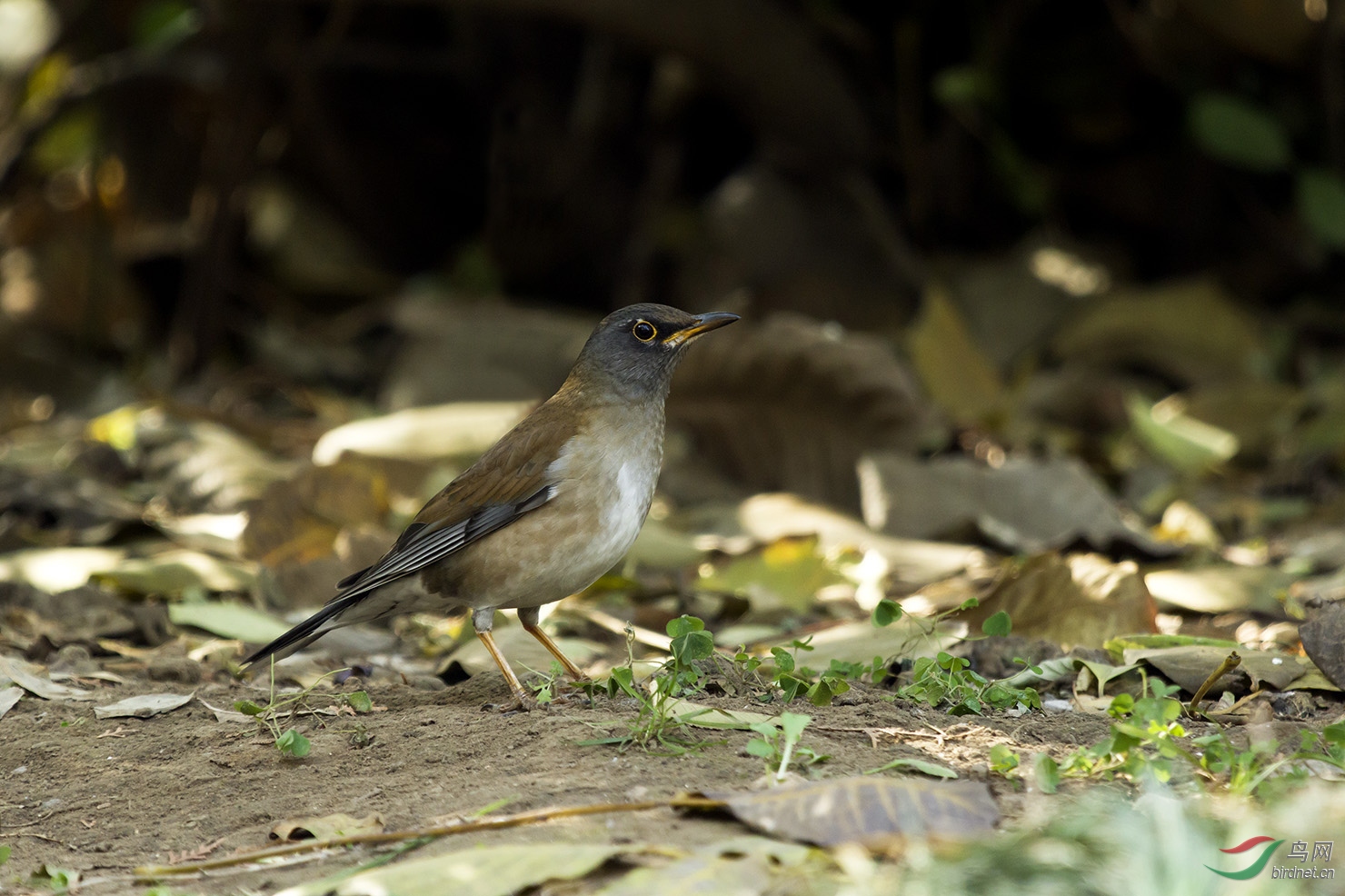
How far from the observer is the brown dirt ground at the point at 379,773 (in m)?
2.97

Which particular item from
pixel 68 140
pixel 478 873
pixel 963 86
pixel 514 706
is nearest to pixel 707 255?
pixel 963 86

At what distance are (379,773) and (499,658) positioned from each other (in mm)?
825

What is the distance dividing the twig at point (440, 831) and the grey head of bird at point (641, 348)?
2045mm

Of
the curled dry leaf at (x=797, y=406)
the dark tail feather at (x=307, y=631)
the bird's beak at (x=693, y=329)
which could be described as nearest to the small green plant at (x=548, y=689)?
the dark tail feather at (x=307, y=631)

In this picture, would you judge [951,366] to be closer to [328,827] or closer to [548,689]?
[548,689]

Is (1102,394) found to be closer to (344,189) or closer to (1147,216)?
(1147,216)

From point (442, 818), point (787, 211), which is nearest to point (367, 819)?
point (442, 818)

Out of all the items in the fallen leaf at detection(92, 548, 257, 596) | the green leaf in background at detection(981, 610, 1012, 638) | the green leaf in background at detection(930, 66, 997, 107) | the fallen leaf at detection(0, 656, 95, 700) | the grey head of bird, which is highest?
the green leaf in background at detection(930, 66, 997, 107)

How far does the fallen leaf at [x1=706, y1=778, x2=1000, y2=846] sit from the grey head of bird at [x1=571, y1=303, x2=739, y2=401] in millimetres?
2111

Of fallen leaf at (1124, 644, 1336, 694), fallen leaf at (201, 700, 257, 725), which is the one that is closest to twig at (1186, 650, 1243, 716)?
fallen leaf at (1124, 644, 1336, 694)

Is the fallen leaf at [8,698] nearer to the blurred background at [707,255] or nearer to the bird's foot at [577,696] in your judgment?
the bird's foot at [577,696]

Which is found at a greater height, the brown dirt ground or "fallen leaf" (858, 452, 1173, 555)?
the brown dirt ground

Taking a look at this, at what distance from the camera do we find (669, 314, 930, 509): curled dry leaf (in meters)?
7.09

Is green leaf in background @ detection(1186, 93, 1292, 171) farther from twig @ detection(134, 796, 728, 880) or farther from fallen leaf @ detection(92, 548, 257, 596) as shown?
twig @ detection(134, 796, 728, 880)
